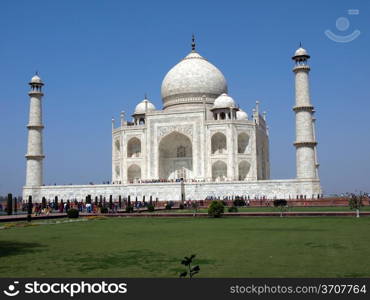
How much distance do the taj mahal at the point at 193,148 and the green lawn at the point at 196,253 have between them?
17.7 m

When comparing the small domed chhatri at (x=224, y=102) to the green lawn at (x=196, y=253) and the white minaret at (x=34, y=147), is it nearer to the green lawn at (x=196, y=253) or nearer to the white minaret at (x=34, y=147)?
the white minaret at (x=34, y=147)

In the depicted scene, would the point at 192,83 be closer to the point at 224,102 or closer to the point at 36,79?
the point at 224,102

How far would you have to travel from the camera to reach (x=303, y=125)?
91.8ft

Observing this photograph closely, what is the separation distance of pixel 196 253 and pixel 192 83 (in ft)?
95.8

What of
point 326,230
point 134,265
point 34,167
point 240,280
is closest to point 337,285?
point 240,280

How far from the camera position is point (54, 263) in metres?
6.53

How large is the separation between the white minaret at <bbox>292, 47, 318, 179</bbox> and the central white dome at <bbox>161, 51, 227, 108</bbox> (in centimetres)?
879

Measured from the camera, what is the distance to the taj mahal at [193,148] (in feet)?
92.3

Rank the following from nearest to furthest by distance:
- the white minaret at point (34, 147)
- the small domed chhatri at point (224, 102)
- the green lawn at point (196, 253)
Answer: the green lawn at point (196, 253) < the white minaret at point (34, 147) < the small domed chhatri at point (224, 102)

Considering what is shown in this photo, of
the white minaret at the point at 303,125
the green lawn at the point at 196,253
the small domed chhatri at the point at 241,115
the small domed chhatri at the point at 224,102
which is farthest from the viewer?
the small domed chhatri at the point at 241,115

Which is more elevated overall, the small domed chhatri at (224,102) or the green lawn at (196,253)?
the small domed chhatri at (224,102)

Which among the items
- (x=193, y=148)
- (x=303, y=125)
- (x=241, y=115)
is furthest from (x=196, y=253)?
(x=241, y=115)

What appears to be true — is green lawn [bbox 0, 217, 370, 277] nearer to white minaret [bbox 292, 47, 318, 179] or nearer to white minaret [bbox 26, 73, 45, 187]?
white minaret [bbox 292, 47, 318, 179]

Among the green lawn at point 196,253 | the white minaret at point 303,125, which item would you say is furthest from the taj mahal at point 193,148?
the green lawn at point 196,253
